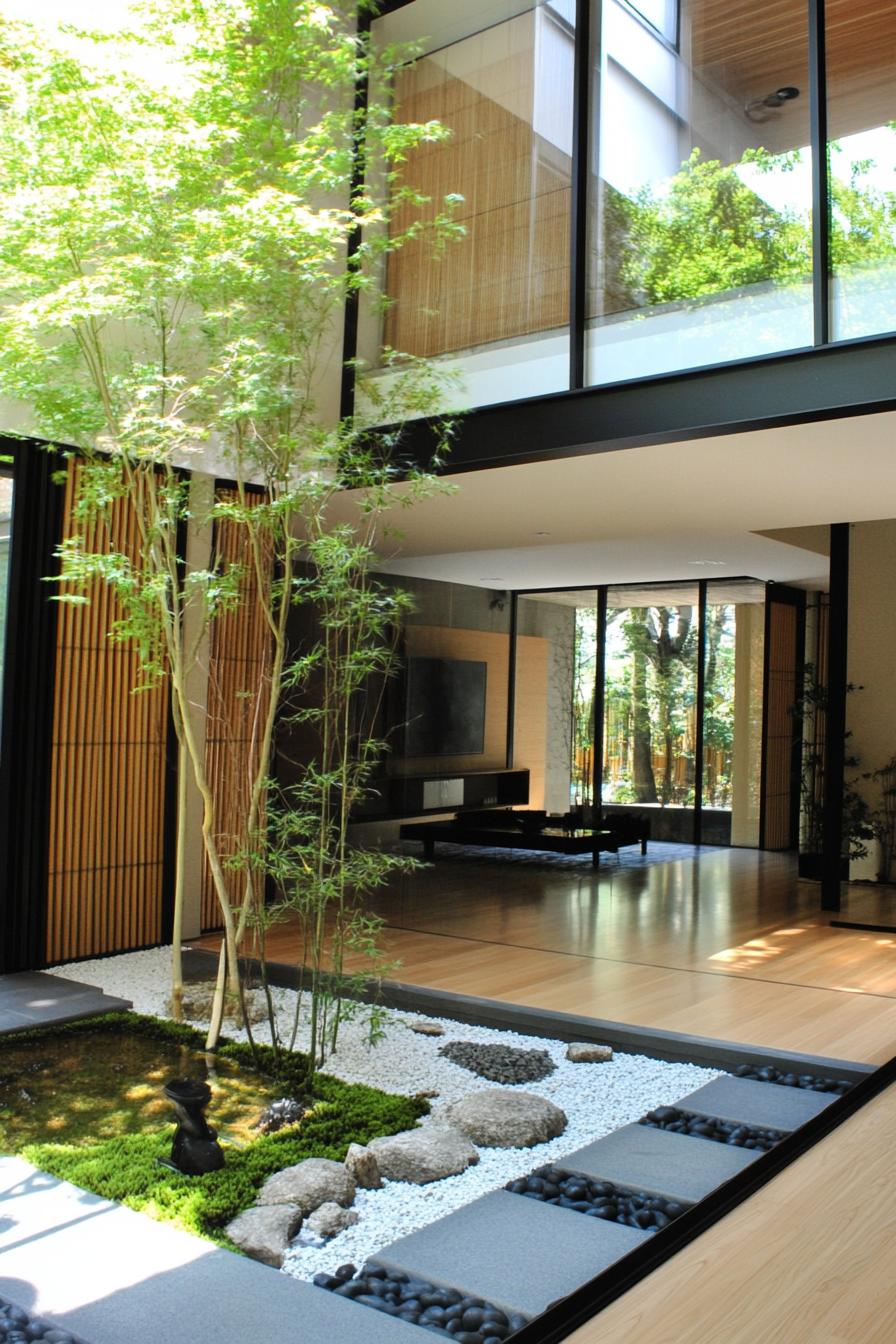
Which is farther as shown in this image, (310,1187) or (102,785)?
(102,785)

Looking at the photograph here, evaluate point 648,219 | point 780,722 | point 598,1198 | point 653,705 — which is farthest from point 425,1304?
point 653,705

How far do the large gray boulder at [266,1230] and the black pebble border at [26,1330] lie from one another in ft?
2.05

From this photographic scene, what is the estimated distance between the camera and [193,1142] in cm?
363

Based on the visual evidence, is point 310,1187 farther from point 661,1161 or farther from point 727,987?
point 727,987

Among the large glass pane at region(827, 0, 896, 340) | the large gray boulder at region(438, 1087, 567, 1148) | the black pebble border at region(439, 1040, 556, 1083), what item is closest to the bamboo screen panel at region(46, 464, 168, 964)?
the black pebble border at region(439, 1040, 556, 1083)

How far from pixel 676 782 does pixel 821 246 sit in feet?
26.6

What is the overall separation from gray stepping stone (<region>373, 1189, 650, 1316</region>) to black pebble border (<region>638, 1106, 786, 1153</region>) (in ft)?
2.84

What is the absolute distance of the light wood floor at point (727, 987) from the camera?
8.47 ft

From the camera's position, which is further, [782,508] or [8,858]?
[782,508]

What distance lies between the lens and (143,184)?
15.3 feet

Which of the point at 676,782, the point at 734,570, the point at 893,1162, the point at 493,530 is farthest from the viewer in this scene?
the point at 676,782

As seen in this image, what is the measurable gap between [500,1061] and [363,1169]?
1298 millimetres

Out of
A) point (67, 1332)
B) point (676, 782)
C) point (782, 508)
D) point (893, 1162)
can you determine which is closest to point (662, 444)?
point (782, 508)

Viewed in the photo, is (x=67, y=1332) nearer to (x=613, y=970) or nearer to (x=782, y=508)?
(x=613, y=970)
